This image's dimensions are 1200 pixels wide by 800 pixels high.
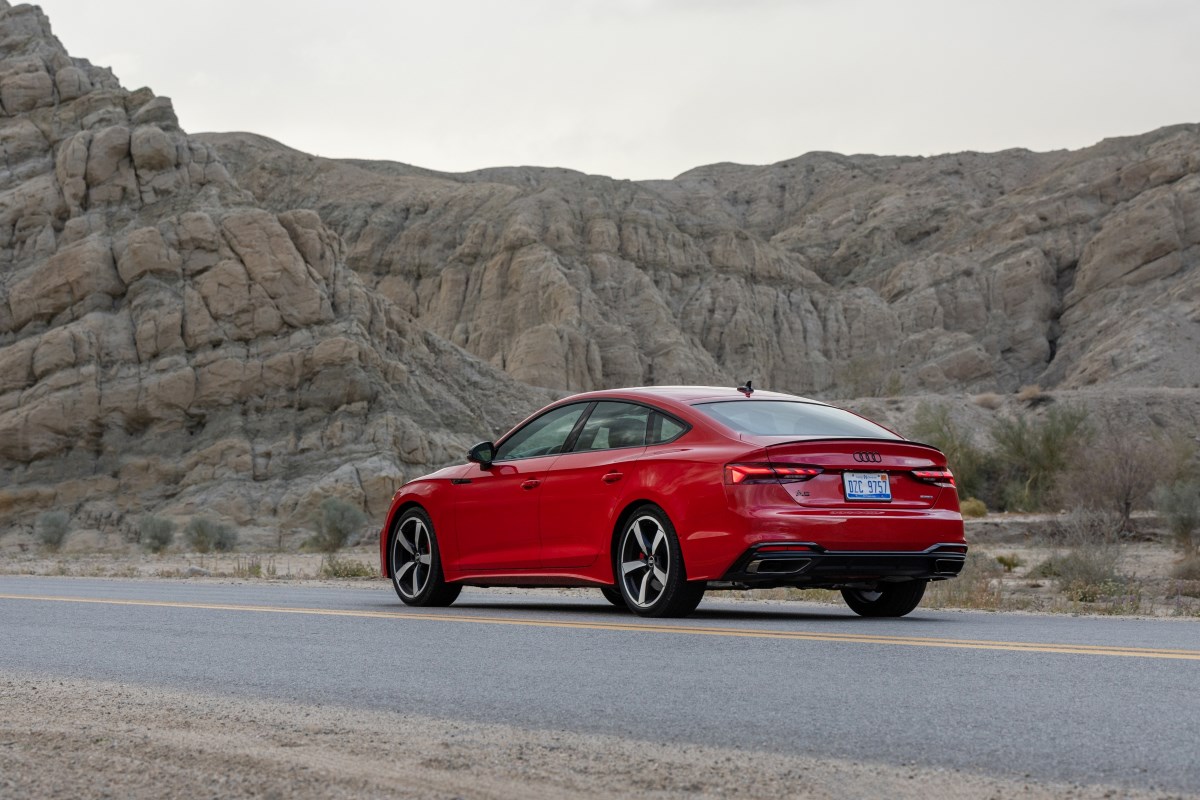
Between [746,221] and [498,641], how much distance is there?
356 ft

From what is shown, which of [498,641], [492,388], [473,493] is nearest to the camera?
[498,641]

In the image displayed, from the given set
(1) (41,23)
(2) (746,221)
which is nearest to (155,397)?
(1) (41,23)

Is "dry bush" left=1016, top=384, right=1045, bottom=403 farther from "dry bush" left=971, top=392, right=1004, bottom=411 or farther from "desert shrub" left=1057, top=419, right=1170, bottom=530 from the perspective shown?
"desert shrub" left=1057, top=419, right=1170, bottom=530

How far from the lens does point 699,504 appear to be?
9.86m

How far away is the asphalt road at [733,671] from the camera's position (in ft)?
18.0

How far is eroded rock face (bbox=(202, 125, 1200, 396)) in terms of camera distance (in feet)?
251

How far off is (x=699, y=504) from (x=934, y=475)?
70.1 inches

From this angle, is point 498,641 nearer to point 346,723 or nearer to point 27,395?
point 346,723

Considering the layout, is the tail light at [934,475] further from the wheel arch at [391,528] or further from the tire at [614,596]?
the wheel arch at [391,528]

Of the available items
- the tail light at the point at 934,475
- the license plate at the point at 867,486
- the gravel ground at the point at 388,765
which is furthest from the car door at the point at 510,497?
the gravel ground at the point at 388,765

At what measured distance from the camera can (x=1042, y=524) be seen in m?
37.8

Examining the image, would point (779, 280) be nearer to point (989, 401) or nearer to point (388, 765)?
point (989, 401)

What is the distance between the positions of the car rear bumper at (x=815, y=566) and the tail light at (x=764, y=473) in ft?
1.43

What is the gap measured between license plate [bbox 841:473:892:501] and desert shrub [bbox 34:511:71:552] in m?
38.9
